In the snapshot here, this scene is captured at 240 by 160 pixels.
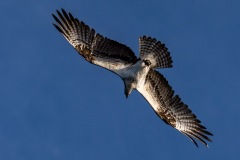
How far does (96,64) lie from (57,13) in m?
1.99

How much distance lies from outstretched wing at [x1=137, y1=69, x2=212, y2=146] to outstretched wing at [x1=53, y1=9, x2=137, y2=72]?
1064 mm

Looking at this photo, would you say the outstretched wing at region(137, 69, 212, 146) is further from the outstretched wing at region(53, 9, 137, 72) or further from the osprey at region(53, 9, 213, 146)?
the outstretched wing at region(53, 9, 137, 72)

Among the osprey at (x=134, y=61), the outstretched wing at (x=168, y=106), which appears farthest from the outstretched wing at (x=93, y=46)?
the outstretched wing at (x=168, y=106)

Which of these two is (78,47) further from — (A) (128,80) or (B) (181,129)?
(B) (181,129)

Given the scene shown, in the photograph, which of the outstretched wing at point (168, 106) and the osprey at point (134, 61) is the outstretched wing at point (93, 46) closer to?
the osprey at point (134, 61)

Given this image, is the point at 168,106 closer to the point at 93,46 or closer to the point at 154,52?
the point at 154,52

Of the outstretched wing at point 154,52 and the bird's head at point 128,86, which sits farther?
→ the bird's head at point 128,86

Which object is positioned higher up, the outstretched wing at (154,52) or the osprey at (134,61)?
the outstretched wing at (154,52)

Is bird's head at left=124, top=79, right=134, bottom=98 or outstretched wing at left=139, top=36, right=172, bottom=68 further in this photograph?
bird's head at left=124, top=79, right=134, bottom=98

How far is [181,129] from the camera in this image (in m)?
32.0

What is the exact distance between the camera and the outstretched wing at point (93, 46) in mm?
31203

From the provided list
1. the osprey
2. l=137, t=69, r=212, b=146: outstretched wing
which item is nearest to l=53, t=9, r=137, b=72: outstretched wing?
the osprey

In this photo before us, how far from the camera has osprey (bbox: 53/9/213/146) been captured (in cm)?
3125

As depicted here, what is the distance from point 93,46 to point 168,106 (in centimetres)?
314
